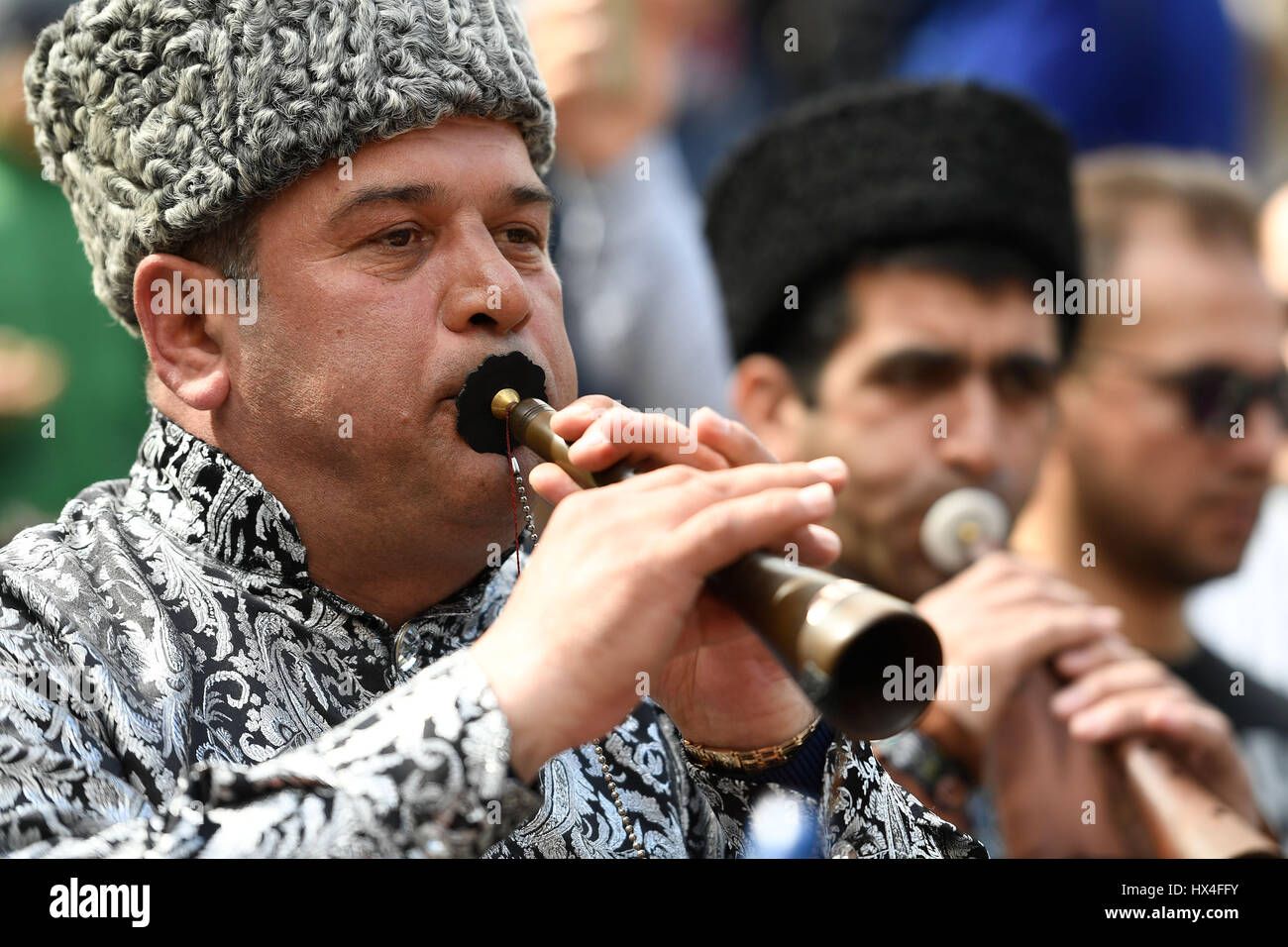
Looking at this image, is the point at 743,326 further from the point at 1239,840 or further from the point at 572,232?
the point at 1239,840

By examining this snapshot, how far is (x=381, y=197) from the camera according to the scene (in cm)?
254

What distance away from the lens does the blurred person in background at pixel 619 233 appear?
191 inches

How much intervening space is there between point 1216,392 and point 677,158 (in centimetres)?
233

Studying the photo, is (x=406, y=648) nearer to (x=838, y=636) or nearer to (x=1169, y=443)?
(x=838, y=636)

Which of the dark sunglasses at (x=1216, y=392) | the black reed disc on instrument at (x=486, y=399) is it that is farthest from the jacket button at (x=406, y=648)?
the dark sunglasses at (x=1216, y=392)

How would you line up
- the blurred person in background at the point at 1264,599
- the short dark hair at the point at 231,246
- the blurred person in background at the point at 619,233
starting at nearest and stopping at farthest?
the short dark hair at the point at 231,246, the blurred person in background at the point at 619,233, the blurred person in background at the point at 1264,599

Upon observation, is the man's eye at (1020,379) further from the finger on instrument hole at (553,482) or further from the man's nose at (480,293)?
the finger on instrument hole at (553,482)

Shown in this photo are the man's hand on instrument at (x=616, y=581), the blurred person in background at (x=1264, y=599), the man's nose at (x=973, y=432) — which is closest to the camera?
the man's hand on instrument at (x=616, y=581)

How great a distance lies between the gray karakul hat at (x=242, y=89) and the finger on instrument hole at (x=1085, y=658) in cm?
190

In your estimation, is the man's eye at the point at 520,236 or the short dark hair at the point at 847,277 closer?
the man's eye at the point at 520,236

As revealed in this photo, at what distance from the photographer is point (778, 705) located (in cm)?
263

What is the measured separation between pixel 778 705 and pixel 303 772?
36.4 inches

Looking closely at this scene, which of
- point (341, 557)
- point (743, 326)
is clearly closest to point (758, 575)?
point (341, 557)

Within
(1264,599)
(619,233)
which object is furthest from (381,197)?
(1264,599)
